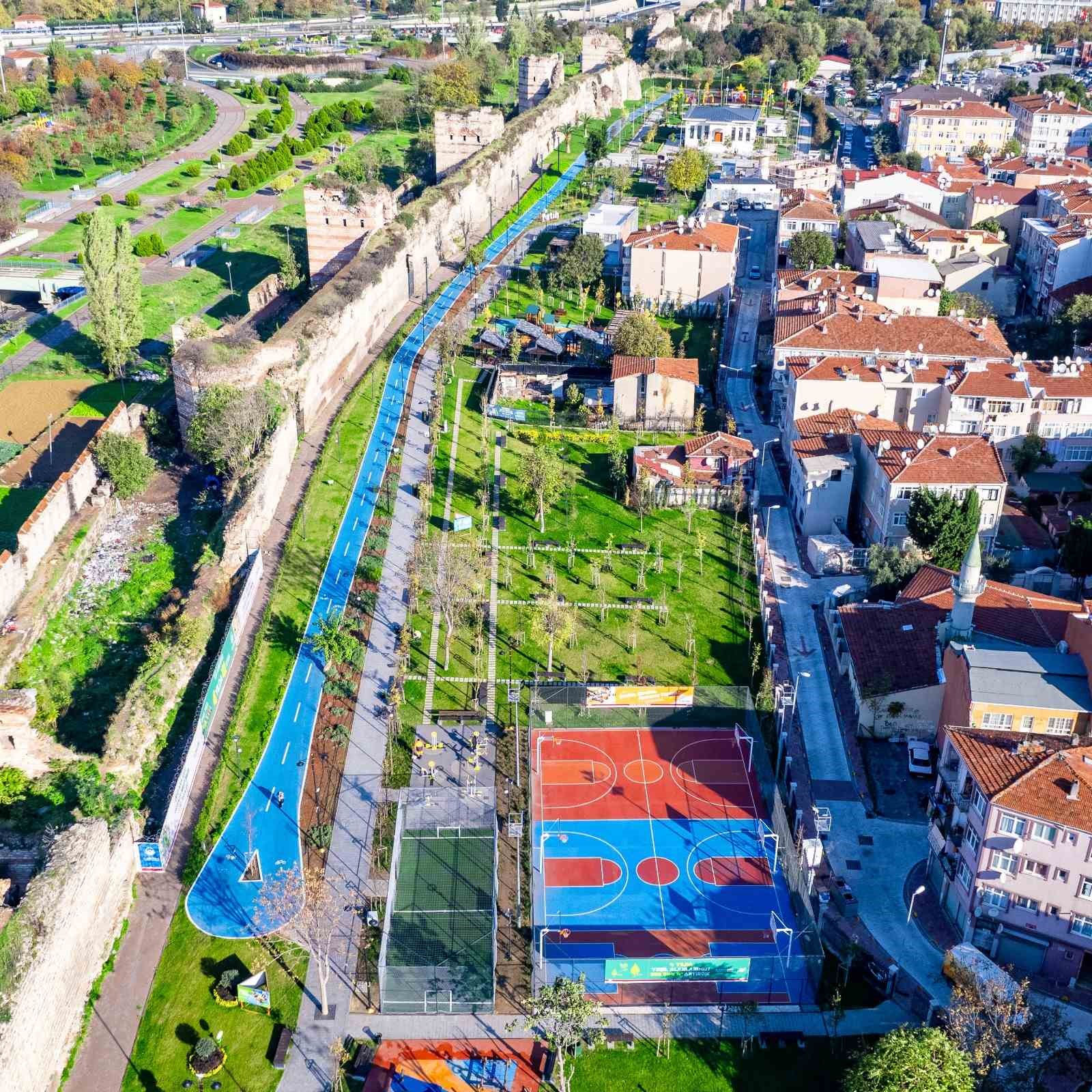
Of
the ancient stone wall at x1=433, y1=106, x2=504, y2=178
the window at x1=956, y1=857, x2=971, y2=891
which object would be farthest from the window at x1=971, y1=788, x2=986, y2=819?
the ancient stone wall at x1=433, y1=106, x2=504, y2=178

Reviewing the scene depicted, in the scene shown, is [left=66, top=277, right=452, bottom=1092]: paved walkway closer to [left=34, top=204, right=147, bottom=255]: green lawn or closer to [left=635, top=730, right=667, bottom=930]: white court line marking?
[left=635, top=730, right=667, bottom=930]: white court line marking

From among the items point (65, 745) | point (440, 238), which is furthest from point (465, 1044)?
point (440, 238)

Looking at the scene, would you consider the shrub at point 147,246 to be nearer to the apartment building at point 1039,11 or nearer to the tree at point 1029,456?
the tree at point 1029,456

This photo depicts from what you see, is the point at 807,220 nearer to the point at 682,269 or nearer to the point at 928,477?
the point at 682,269

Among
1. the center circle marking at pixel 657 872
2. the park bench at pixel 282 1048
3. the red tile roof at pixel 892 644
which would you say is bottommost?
the center circle marking at pixel 657 872

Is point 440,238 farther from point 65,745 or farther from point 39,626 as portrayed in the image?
point 65,745

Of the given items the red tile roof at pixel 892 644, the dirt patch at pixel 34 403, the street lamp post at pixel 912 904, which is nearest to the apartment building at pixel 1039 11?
the dirt patch at pixel 34 403
